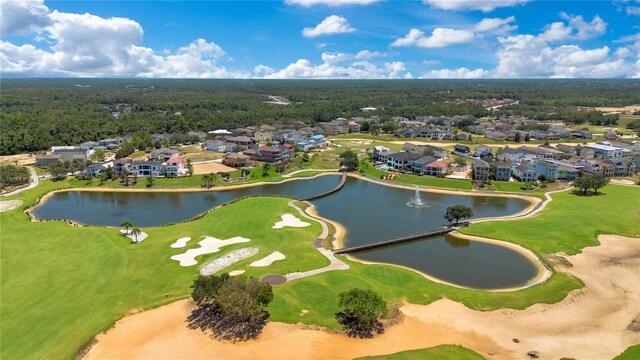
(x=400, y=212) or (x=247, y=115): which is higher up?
(x=247, y=115)

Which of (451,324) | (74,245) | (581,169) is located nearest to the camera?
(451,324)

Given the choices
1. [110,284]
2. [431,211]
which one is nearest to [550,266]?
[431,211]

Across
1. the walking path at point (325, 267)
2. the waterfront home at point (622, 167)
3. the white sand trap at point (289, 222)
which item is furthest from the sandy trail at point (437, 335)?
the waterfront home at point (622, 167)

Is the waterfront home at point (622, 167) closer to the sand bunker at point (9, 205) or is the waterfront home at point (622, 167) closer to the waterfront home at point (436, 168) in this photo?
the waterfront home at point (436, 168)

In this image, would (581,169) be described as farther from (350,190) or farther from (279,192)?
(279,192)

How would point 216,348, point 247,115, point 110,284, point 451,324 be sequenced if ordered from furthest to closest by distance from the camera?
point 247,115
point 110,284
point 451,324
point 216,348

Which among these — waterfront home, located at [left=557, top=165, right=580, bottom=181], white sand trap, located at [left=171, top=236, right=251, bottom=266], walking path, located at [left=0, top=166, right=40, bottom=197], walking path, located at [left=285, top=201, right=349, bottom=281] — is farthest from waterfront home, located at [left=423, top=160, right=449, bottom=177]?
walking path, located at [left=0, top=166, right=40, bottom=197]

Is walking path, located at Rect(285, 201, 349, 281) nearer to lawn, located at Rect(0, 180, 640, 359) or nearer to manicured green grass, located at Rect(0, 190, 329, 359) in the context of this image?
manicured green grass, located at Rect(0, 190, 329, 359)

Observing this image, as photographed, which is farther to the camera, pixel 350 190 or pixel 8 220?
pixel 350 190
